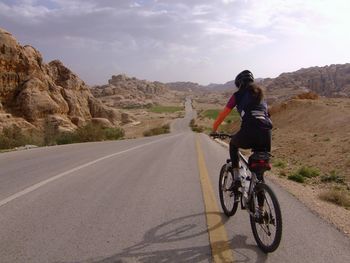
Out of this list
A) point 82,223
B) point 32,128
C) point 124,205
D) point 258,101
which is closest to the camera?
point 258,101

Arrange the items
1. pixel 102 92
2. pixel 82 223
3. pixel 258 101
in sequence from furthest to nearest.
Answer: pixel 102 92 → pixel 82 223 → pixel 258 101

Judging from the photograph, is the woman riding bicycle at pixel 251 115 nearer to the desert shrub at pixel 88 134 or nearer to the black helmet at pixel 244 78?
the black helmet at pixel 244 78

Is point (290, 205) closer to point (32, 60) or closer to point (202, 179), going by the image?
point (202, 179)

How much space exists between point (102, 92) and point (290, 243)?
166656 millimetres

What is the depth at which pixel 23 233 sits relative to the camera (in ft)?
17.6

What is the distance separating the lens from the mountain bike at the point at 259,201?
4.76m

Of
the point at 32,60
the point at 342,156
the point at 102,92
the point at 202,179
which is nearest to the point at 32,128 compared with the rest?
the point at 32,60

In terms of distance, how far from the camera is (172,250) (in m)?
4.84

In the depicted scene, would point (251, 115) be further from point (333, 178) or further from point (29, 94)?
point (29, 94)

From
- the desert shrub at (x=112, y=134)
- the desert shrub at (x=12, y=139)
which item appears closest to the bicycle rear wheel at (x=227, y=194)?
the desert shrub at (x=12, y=139)

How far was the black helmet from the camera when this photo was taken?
18.7 ft

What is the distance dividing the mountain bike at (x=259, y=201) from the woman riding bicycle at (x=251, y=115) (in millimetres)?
143

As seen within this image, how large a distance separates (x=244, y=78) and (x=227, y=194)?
1.83 metres

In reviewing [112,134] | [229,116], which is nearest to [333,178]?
[112,134]
